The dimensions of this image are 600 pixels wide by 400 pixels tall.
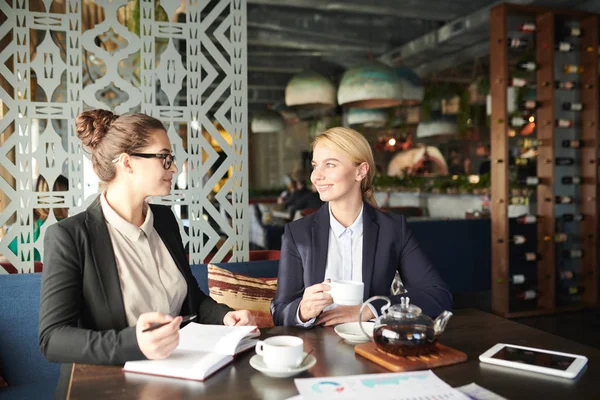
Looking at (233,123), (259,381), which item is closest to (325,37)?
(233,123)

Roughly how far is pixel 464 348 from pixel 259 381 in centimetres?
65

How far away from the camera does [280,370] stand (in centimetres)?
138

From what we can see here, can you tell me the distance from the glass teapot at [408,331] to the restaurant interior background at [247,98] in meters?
1.81

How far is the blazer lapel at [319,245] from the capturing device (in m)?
2.15

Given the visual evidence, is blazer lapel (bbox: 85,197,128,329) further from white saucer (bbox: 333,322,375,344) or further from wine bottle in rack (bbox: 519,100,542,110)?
wine bottle in rack (bbox: 519,100,542,110)

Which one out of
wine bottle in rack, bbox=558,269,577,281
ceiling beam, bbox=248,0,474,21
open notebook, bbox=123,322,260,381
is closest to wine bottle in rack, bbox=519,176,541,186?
wine bottle in rack, bbox=558,269,577,281

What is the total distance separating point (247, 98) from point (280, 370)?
242 centimetres

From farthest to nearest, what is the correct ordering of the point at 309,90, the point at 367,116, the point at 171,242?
the point at 367,116
the point at 309,90
the point at 171,242

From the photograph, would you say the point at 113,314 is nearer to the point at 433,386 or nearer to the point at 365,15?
the point at 433,386

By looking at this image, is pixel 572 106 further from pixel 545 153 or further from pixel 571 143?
pixel 545 153

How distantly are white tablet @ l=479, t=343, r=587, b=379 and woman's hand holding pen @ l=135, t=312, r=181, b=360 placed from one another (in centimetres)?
84

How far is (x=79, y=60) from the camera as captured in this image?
2977mm

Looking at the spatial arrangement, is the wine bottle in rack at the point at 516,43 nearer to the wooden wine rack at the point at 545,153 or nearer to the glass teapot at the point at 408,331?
the wooden wine rack at the point at 545,153

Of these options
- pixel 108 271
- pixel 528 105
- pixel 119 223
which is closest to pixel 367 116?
pixel 528 105
